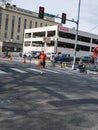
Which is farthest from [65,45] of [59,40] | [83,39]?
[83,39]

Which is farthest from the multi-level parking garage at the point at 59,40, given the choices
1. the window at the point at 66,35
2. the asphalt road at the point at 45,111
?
the asphalt road at the point at 45,111

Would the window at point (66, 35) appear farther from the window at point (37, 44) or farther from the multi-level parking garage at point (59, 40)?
the window at point (37, 44)

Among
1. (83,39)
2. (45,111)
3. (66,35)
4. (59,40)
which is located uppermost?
(66,35)

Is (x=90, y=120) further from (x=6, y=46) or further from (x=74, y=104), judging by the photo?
(x=6, y=46)

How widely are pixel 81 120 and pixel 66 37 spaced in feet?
259

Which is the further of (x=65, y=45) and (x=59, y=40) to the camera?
(x=65, y=45)

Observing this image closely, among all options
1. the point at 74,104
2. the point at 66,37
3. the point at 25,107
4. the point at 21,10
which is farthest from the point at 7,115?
the point at 21,10

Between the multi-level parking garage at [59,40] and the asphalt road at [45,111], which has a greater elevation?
the multi-level parking garage at [59,40]

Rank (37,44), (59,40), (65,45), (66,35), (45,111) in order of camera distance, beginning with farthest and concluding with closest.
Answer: (37,44) < (65,45) < (66,35) < (59,40) < (45,111)

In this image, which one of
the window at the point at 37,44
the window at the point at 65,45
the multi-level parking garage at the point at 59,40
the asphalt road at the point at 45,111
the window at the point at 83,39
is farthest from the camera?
the window at the point at 37,44

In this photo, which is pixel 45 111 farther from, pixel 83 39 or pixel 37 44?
pixel 37 44

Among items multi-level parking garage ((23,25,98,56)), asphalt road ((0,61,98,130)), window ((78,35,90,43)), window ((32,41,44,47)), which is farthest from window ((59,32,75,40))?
asphalt road ((0,61,98,130))

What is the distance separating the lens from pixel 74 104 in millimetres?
9812

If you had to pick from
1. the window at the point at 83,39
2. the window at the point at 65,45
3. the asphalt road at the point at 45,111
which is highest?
the window at the point at 83,39
